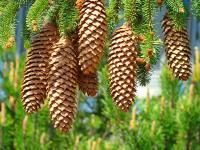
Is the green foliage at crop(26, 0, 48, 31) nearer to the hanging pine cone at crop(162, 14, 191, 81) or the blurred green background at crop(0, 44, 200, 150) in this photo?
the hanging pine cone at crop(162, 14, 191, 81)

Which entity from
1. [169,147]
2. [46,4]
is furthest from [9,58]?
[46,4]

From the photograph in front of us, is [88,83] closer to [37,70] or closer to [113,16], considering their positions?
[37,70]

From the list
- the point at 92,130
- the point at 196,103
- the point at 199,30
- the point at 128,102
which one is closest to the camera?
the point at 128,102

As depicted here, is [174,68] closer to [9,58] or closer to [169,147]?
[169,147]

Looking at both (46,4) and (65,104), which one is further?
(46,4)

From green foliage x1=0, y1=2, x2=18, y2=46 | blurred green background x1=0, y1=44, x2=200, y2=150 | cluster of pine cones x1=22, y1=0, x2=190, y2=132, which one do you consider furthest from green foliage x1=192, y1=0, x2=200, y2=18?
blurred green background x1=0, y1=44, x2=200, y2=150

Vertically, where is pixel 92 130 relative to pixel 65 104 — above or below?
above
